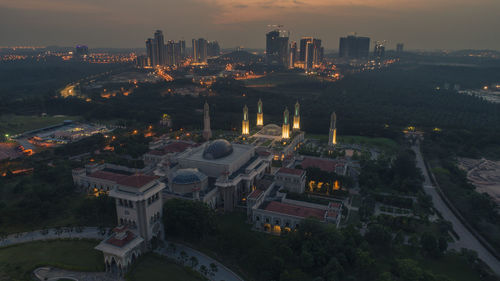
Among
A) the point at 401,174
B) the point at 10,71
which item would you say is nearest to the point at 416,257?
the point at 401,174

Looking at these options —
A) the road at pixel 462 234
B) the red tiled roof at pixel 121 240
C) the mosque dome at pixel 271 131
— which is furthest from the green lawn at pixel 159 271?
the mosque dome at pixel 271 131

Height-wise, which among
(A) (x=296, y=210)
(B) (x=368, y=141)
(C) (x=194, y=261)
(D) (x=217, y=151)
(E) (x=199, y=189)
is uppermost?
(D) (x=217, y=151)

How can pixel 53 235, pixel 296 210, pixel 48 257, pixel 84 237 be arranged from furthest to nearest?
pixel 296 210
pixel 53 235
pixel 84 237
pixel 48 257

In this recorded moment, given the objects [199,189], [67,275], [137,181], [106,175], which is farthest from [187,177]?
[67,275]

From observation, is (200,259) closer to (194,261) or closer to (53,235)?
(194,261)

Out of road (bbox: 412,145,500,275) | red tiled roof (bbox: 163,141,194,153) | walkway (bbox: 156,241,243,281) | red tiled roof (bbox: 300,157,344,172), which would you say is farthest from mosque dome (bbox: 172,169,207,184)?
road (bbox: 412,145,500,275)

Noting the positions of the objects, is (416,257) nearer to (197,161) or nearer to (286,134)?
(197,161)
